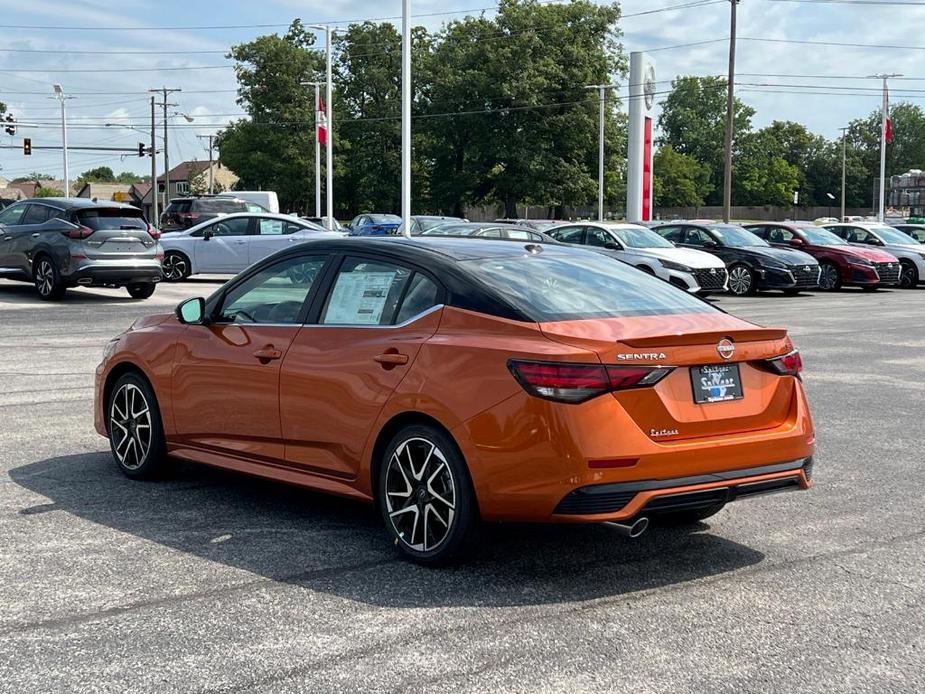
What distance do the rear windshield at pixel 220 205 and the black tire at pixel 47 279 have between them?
17.3 metres

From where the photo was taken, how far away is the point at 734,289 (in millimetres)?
26656

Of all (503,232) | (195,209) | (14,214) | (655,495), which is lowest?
(655,495)

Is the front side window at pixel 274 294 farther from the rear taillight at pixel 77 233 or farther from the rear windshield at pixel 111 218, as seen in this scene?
the rear windshield at pixel 111 218

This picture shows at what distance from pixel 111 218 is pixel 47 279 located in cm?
153

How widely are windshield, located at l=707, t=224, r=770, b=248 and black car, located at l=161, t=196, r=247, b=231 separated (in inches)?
616

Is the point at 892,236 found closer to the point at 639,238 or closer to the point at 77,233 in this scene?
the point at 639,238

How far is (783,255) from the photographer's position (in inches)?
1059

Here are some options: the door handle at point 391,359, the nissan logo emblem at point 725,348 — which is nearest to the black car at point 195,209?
the door handle at point 391,359

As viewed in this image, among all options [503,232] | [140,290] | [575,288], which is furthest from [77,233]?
[575,288]

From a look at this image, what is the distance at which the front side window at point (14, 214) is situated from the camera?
20.6 metres

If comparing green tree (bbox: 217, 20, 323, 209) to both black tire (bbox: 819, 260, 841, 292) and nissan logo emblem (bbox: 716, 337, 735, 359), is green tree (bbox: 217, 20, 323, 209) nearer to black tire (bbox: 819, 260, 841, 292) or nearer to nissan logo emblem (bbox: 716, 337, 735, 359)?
black tire (bbox: 819, 260, 841, 292)

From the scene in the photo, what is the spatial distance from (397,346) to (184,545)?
143 cm

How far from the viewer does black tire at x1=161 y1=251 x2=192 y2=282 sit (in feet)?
84.3

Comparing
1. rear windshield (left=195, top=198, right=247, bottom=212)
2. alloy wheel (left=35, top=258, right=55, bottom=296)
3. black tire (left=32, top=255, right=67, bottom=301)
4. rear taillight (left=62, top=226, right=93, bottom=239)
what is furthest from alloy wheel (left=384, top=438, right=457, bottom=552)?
rear windshield (left=195, top=198, right=247, bottom=212)
